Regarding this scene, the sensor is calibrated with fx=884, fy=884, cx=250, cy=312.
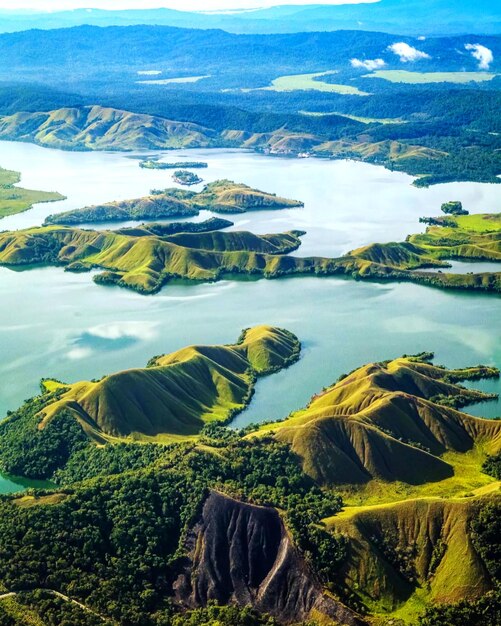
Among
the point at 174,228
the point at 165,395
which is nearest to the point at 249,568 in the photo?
the point at 165,395

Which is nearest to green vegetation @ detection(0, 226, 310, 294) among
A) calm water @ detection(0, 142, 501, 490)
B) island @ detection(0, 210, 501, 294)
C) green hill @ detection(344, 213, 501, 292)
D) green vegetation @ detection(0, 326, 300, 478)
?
island @ detection(0, 210, 501, 294)

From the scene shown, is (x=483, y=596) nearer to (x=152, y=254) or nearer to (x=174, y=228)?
(x=152, y=254)

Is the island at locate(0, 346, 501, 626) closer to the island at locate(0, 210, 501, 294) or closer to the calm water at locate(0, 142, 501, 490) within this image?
the calm water at locate(0, 142, 501, 490)

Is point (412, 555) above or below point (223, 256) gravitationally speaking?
below

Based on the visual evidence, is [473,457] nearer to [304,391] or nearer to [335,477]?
[335,477]

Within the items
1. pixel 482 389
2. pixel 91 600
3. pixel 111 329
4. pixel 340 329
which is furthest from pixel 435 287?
pixel 91 600

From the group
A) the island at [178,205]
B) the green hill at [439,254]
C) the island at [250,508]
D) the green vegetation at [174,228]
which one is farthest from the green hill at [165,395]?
the island at [178,205]

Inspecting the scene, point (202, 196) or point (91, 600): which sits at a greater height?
point (202, 196)
